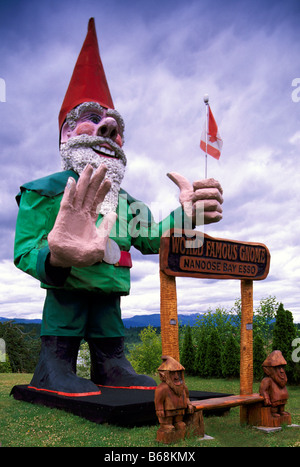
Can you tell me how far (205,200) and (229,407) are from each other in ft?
6.49

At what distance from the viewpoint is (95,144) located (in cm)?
466

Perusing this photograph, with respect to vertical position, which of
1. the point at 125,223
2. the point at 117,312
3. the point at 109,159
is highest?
the point at 109,159

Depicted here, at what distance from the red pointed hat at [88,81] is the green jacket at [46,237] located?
0.89 meters

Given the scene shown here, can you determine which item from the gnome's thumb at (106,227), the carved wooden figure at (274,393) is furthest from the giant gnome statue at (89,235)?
the carved wooden figure at (274,393)

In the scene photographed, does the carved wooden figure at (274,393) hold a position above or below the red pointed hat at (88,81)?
below

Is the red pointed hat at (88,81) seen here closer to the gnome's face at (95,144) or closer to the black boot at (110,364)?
the gnome's face at (95,144)

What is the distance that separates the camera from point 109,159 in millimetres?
4719

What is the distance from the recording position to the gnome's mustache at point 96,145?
4.61 meters

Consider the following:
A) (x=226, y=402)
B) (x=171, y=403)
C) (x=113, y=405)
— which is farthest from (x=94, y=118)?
(x=226, y=402)

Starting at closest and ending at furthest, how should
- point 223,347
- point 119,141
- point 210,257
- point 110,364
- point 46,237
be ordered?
point 210,257 < point 46,237 < point 110,364 < point 119,141 < point 223,347

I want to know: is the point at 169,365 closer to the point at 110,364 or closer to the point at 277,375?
the point at 277,375

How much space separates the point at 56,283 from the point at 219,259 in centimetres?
151
